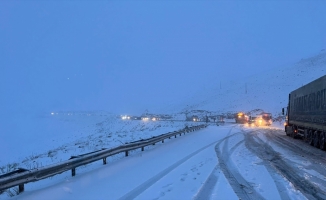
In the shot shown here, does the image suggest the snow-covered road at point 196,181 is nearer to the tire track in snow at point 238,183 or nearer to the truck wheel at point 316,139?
the tire track in snow at point 238,183

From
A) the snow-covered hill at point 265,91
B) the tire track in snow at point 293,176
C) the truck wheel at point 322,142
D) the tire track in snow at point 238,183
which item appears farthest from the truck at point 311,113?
the snow-covered hill at point 265,91

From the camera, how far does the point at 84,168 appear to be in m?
11.3

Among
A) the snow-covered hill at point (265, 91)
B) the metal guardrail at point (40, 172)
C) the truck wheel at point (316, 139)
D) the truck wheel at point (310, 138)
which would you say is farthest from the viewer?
the snow-covered hill at point (265, 91)

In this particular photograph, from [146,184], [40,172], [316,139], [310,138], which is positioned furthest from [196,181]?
[310,138]

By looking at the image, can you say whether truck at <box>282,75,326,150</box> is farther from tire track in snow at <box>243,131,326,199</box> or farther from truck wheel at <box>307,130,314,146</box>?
tire track in snow at <box>243,131,326,199</box>

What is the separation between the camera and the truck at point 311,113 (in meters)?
16.5

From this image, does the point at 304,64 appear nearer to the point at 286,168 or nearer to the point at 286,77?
the point at 286,77

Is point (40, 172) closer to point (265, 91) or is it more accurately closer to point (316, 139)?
point (316, 139)

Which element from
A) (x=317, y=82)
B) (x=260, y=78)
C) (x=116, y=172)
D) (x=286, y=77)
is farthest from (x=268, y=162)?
(x=260, y=78)

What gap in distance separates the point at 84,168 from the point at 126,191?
4200mm

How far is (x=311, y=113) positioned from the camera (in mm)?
18891

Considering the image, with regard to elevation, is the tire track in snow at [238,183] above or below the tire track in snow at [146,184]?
above

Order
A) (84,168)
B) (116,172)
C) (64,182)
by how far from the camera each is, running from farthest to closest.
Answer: (84,168), (116,172), (64,182)

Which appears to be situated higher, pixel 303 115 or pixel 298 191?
pixel 303 115
